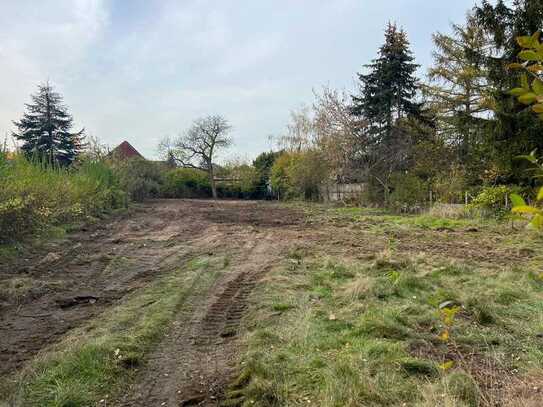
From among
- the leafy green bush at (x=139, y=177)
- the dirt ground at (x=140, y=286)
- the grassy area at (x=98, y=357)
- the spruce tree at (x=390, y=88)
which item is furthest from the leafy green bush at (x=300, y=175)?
the grassy area at (x=98, y=357)

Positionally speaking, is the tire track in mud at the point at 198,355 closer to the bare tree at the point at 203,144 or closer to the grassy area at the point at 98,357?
the grassy area at the point at 98,357

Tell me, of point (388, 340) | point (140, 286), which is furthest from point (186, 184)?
point (388, 340)

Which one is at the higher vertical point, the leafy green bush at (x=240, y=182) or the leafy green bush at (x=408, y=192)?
the leafy green bush at (x=240, y=182)

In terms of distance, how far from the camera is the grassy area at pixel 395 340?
2387 mm

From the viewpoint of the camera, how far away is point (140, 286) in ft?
17.1

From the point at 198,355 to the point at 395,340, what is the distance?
1680 millimetres

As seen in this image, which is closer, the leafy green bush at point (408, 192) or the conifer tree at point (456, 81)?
the leafy green bush at point (408, 192)

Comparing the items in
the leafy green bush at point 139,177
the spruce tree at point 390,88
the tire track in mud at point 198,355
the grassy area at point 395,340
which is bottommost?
the tire track in mud at point 198,355

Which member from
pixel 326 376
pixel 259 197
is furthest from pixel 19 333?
pixel 259 197

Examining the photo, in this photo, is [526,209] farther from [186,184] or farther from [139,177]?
[186,184]

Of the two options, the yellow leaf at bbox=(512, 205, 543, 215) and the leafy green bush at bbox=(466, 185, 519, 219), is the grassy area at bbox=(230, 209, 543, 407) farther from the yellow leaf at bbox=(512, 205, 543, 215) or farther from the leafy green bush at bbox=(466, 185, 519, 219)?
the leafy green bush at bbox=(466, 185, 519, 219)

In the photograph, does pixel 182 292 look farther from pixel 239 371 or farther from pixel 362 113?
pixel 362 113

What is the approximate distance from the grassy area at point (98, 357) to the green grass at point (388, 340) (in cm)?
92

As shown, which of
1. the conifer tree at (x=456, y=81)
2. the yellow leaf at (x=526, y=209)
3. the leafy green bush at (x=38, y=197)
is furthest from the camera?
the conifer tree at (x=456, y=81)
